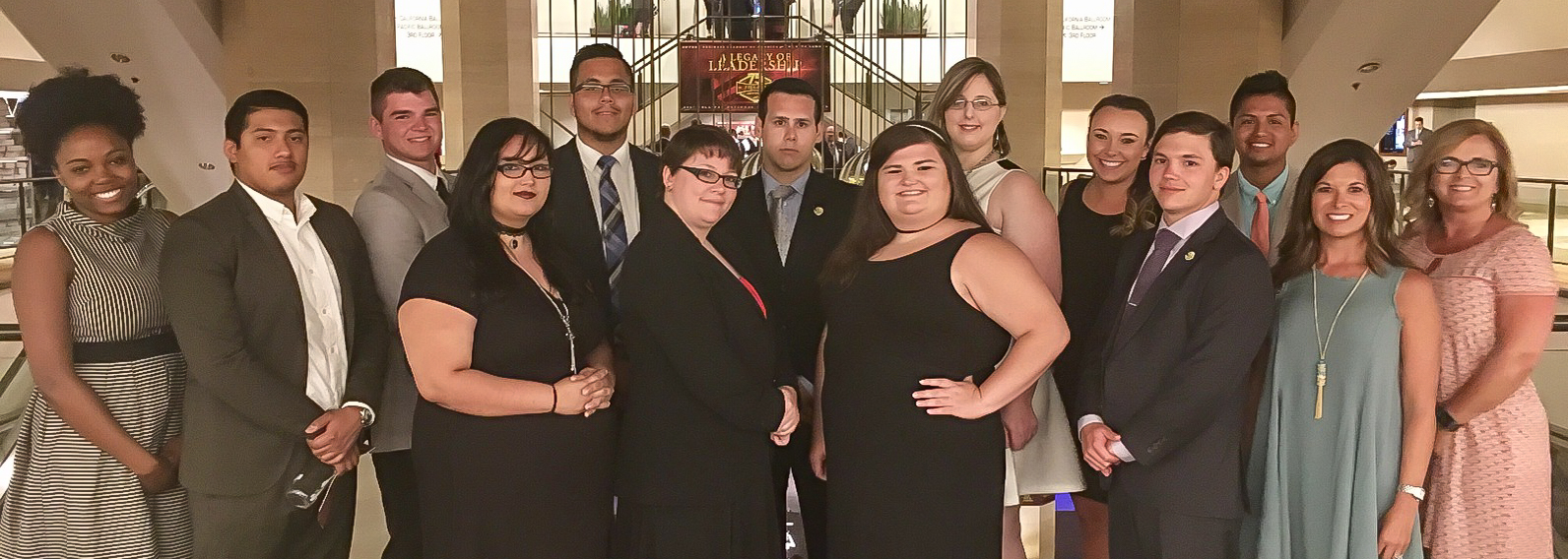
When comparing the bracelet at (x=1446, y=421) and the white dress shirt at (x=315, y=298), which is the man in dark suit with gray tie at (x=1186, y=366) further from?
the white dress shirt at (x=315, y=298)

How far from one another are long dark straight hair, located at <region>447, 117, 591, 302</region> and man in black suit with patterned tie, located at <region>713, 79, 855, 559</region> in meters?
0.55

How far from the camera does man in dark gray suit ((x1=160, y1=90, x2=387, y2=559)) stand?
9.03 feet

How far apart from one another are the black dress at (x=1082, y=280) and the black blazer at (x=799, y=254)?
0.69 meters

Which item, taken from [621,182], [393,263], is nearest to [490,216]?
[393,263]

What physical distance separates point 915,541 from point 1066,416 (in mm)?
729

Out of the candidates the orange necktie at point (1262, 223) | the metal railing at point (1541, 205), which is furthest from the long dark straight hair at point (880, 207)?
the metal railing at point (1541, 205)

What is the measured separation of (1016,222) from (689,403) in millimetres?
980

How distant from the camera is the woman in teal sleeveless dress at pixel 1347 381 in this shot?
8.97 feet

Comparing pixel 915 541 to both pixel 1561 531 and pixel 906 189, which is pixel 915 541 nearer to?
pixel 906 189

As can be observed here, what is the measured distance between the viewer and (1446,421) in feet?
9.77

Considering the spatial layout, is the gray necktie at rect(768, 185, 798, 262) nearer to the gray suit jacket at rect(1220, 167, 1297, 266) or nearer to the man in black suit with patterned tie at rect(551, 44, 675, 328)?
the man in black suit with patterned tie at rect(551, 44, 675, 328)

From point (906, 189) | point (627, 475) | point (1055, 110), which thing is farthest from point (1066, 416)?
point (1055, 110)

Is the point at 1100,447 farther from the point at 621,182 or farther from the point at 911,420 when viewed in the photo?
the point at 621,182

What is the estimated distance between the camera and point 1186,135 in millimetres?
2795
